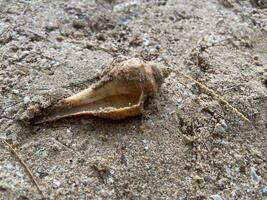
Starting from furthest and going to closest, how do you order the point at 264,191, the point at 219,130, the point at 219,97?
the point at 219,97, the point at 219,130, the point at 264,191

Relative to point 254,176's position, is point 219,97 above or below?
above

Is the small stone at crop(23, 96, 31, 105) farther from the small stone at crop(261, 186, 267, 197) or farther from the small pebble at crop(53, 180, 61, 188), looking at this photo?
the small stone at crop(261, 186, 267, 197)

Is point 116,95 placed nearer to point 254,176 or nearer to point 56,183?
point 56,183

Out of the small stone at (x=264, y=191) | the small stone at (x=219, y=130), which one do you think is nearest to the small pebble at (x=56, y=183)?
the small stone at (x=219, y=130)

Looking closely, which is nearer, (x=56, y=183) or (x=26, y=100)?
(x=56, y=183)

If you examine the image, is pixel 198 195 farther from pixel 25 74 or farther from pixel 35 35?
pixel 35 35

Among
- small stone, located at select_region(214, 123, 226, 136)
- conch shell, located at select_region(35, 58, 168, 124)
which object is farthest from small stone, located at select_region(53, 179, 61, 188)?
small stone, located at select_region(214, 123, 226, 136)

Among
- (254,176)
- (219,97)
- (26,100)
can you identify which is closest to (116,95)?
(26,100)

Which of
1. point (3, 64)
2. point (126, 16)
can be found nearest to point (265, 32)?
point (126, 16)

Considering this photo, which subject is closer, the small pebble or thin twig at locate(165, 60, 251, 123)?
the small pebble
